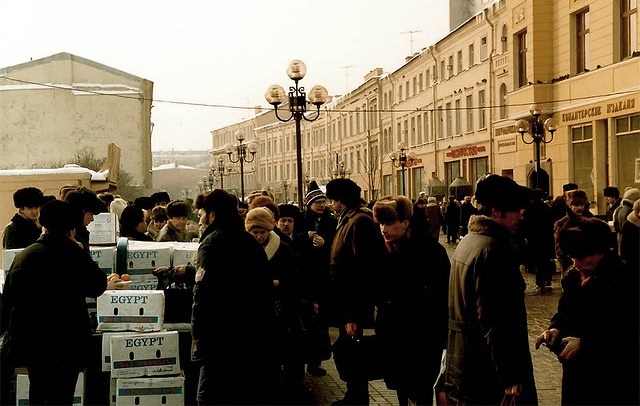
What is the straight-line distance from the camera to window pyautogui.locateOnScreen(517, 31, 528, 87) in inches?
1184

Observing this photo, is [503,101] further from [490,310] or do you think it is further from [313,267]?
[490,310]

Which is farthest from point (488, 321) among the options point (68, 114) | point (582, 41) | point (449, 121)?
point (68, 114)

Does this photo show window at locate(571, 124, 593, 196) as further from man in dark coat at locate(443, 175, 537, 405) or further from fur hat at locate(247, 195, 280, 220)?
man in dark coat at locate(443, 175, 537, 405)

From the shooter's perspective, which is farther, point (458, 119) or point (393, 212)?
point (458, 119)

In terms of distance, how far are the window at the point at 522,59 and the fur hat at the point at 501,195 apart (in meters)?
26.2

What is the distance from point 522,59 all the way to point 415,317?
85.4 feet

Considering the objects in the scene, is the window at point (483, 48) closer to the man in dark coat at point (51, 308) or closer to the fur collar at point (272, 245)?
the fur collar at point (272, 245)

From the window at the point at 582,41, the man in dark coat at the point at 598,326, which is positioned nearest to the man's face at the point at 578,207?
the man in dark coat at the point at 598,326

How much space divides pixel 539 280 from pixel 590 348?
36.5 ft

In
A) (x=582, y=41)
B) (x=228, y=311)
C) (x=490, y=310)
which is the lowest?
(x=228, y=311)

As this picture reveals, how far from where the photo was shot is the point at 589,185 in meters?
25.2

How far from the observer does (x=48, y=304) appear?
5.73 m

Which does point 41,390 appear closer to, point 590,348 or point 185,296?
point 185,296

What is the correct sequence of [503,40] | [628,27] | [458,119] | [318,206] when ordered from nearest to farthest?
1. [318,206]
2. [628,27]
3. [503,40]
4. [458,119]
